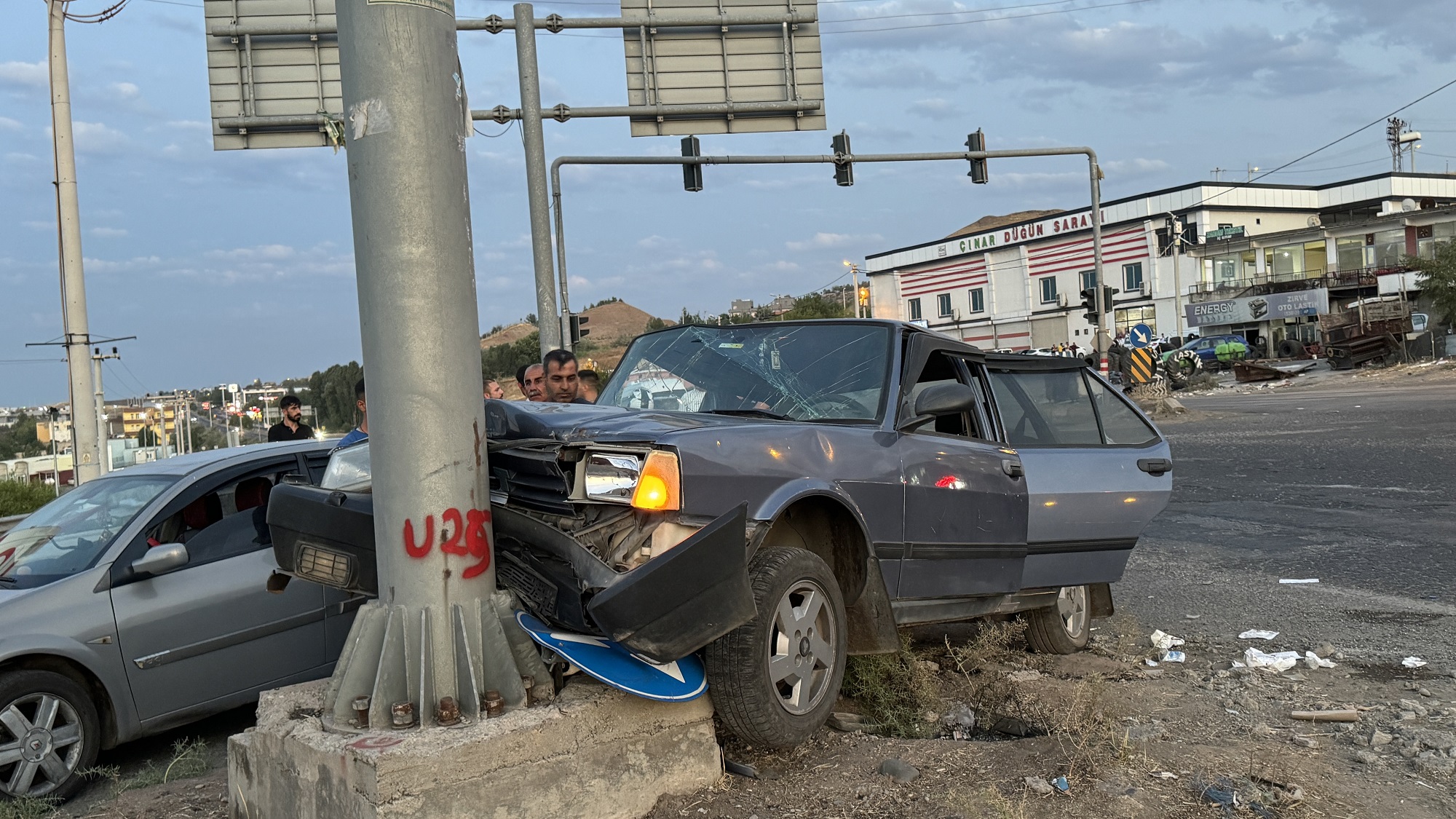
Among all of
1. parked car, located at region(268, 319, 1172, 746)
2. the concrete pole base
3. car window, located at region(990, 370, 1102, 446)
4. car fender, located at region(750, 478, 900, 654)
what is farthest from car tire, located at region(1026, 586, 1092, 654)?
the concrete pole base

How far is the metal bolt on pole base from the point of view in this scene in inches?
139

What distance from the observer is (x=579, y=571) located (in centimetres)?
365

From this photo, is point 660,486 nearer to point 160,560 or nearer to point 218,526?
point 160,560

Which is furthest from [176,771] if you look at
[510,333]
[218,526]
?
[510,333]

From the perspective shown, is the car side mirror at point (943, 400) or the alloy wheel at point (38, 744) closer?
the car side mirror at point (943, 400)

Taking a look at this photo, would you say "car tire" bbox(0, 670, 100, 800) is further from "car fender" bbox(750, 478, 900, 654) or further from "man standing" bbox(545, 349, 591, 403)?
"car fender" bbox(750, 478, 900, 654)

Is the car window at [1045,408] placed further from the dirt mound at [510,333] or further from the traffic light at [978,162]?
the dirt mound at [510,333]

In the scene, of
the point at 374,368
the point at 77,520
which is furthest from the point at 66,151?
the point at 374,368

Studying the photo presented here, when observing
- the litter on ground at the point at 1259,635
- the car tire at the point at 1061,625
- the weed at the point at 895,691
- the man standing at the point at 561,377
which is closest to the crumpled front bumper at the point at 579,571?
the weed at the point at 895,691

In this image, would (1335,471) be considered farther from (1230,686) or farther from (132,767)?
(132,767)

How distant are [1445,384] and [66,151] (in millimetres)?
29551

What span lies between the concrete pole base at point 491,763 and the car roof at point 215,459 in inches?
90.9

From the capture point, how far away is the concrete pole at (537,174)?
12930 millimetres

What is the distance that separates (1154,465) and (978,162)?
13866 millimetres
